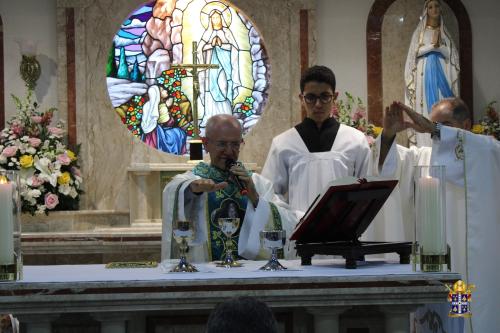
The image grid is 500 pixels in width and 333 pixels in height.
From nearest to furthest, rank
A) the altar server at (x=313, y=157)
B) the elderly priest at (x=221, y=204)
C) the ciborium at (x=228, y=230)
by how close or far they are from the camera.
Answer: the ciborium at (x=228, y=230) < the elderly priest at (x=221, y=204) < the altar server at (x=313, y=157)

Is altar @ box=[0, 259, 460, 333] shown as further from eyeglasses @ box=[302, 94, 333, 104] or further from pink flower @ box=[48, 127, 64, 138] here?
pink flower @ box=[48, 127, 64, 138]

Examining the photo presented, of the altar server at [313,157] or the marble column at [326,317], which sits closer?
the marble column at [326,317]

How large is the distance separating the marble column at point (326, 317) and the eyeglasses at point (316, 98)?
186 centimetres

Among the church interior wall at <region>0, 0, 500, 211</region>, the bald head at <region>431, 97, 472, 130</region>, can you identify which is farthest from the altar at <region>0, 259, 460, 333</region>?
the church interior wall at <region>0, 0, 500, 211</region>

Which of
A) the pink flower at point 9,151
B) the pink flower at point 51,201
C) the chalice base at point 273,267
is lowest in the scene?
the chalice base at point 273,267

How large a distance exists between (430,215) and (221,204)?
1308 mm

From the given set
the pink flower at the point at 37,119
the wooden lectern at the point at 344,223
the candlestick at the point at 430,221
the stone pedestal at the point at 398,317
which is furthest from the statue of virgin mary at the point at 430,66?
the stone pedestal at the point at 398,317

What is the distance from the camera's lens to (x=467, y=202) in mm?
5027

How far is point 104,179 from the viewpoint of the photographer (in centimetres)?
859

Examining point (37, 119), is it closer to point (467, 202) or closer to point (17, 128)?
point (17, 128)

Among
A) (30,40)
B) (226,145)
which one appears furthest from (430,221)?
(30,40)

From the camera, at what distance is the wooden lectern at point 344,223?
374 centimetres

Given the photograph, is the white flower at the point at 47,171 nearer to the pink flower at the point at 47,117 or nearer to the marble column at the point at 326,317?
the pink flower at the point at 47,117

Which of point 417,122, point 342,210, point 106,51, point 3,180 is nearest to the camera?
point 3,180
